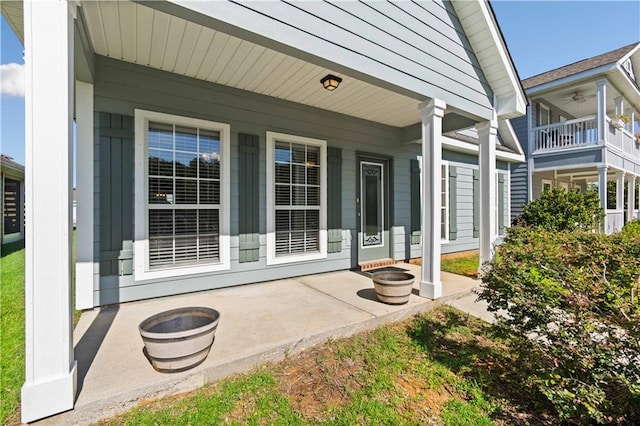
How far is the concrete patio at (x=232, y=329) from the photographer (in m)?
1.84

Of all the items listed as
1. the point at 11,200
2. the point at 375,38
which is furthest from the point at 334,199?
the point at 11,200

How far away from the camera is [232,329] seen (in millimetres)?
2697

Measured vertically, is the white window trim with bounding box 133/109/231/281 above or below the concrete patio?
above

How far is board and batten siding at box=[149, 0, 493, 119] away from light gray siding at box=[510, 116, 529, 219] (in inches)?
251

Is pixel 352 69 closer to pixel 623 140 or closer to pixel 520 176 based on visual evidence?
pixel 520 176

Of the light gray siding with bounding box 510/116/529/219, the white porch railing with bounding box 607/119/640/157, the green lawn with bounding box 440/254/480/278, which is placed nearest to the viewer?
the green lawn with bounding box 440/254/480/278

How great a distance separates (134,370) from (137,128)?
269cm

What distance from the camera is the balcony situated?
870 cm

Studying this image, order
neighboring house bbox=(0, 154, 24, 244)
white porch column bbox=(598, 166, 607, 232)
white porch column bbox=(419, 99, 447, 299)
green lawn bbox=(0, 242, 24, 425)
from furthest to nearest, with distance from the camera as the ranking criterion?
white porch column bbox=(598, 166, 607, 232)
neighboring house bbox=(0, 154, 24, 244)
white porch column bbox=(419, 99, 447, 299)
green lawn bbox=(0, 242, 24, 425)

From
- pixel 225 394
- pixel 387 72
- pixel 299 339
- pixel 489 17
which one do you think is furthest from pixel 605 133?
pixel 225 394

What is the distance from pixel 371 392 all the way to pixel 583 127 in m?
11.2

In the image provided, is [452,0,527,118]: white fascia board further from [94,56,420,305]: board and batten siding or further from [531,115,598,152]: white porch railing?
[531,115,598,152]: white porch railing

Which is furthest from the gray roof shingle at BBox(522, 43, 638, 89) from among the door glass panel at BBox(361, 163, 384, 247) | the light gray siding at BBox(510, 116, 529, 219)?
the door glass panel at BBox(361, 163, 384, 247)

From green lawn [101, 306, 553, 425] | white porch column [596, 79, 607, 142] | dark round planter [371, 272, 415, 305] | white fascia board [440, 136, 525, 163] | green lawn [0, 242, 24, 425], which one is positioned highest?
white porch column [596, 79, 607, 142]
